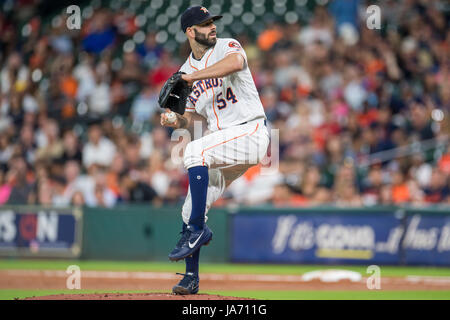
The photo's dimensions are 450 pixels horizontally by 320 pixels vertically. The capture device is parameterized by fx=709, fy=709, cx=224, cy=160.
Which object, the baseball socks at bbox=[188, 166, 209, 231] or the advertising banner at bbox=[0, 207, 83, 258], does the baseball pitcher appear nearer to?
the baseball socks at bbox=[188, 166, 209, 231]

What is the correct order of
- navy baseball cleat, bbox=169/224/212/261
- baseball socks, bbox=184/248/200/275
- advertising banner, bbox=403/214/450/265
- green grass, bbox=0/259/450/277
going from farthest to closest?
advertising banner, bbox=403/214/450/265, green grass, bbox=0/259/450/277, baseball socks, bbox=184/248/200/275, navy baseball cleat, bbox=169/224/212/261

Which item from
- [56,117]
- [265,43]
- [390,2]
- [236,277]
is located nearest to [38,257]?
[56,117]

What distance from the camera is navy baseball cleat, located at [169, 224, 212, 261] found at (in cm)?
551

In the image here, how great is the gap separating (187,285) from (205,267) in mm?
5515

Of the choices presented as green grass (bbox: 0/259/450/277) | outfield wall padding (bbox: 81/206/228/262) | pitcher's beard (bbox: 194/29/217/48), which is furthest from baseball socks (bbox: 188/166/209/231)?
outfield wall padding (bbox: 81/206/228/262)

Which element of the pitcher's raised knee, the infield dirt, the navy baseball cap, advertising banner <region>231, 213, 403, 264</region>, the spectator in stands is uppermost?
the navy baseball cap

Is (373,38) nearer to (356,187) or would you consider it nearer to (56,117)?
(356,187)

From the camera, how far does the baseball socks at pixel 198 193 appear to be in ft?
18.5

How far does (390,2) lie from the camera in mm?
14656

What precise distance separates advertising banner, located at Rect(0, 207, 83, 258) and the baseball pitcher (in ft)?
21.6

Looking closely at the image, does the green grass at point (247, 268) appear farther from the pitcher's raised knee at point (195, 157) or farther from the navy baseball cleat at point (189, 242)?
the pitcher's raised knee at point (195, 157)

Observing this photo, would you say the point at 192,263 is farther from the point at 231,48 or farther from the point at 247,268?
the point at 247,268

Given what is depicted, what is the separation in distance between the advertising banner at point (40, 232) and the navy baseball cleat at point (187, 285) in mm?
6535

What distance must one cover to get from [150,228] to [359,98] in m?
4.70
